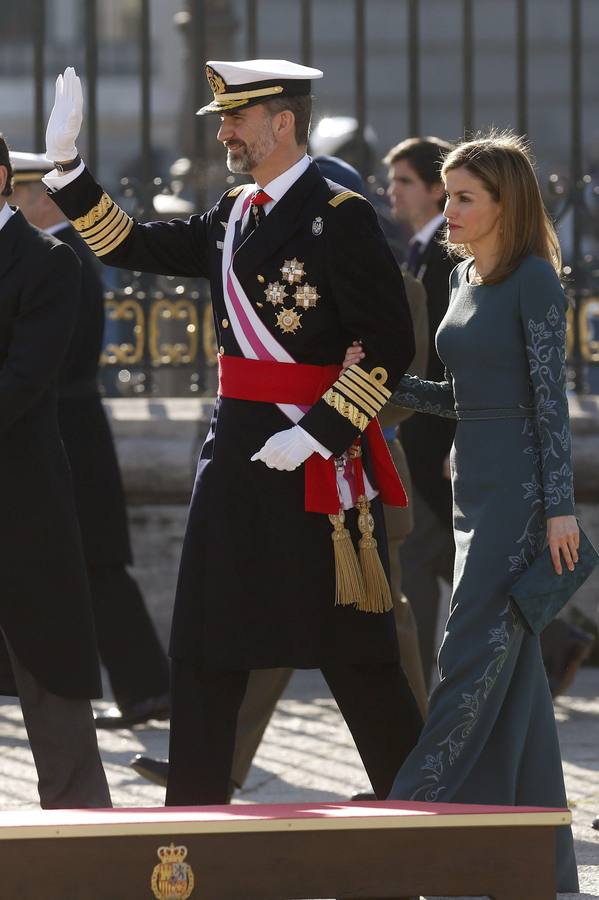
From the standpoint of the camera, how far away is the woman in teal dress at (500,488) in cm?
396

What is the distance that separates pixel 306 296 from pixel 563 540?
68 cm

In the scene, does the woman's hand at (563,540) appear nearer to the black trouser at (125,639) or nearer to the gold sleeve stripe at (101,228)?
the gold sleeve stripe at (101,228)

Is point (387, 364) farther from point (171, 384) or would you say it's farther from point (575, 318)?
point (171, 384)

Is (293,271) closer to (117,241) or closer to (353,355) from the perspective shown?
(353,355)

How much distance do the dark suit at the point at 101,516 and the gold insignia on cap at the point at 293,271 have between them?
212cm

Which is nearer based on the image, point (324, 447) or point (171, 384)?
point (324, 447)

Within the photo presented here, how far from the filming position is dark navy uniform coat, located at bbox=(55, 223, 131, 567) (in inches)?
235

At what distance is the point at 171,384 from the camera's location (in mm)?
7828

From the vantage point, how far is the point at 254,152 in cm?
396

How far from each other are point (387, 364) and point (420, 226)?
6.96 feet

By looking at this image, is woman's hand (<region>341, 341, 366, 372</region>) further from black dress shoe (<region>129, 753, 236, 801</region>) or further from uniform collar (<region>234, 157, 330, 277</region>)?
black dress shoe (<region>129, 753, 236, 801</region>)

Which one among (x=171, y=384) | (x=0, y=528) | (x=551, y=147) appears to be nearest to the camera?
(x=0, y=528)

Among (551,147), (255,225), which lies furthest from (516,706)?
(551,147)

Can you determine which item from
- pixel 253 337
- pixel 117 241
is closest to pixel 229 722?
pixel 253 337
